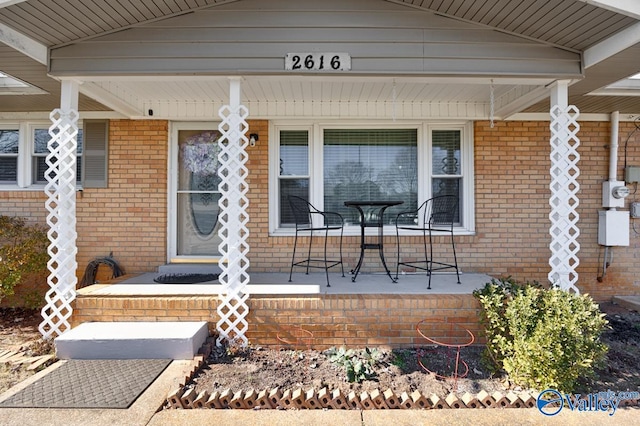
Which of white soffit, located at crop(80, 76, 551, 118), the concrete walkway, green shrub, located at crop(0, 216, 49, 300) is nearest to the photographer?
the concrete walkway

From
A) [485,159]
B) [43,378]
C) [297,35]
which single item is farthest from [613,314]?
[43,378]

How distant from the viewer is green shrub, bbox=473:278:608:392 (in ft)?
8.96

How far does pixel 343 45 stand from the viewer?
3.58 m

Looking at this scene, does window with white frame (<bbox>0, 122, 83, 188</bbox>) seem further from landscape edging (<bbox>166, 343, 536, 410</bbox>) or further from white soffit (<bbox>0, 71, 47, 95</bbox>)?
landscape edging (<bbox>166, 343, 536, 410</bbox>)

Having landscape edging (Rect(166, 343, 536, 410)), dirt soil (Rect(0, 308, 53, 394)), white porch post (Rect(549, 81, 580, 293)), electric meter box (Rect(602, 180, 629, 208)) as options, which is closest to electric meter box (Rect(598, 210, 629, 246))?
electric meter box (Rect(602, 180, 629, 208))

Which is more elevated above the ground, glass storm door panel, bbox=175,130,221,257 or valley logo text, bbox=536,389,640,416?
glass storm door panel, bbox=175,130,221,257

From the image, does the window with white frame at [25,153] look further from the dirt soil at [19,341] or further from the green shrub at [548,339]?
the green shrub at [548,339]

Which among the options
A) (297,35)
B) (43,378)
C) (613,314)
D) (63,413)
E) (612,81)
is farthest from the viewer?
(613,314)

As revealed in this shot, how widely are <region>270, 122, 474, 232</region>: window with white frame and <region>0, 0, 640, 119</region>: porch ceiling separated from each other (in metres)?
0.32

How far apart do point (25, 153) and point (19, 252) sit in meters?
1.69

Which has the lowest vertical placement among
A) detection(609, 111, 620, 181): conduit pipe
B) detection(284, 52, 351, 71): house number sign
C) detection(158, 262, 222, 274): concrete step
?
detection(158, 262, 222, 274): concrete step

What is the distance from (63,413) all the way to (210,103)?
387cm

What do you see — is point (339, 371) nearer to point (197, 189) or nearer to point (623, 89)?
point (197, 189)

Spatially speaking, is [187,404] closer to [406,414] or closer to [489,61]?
[406,414]
